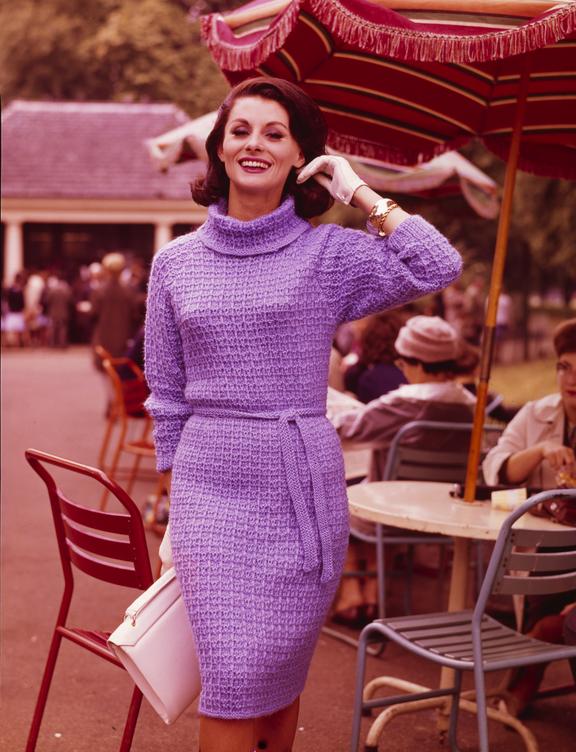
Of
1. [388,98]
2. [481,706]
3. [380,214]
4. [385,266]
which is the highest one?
[388,98]

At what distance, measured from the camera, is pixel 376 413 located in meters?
5.74

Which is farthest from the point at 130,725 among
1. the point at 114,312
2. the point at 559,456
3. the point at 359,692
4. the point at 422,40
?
the point at 114,312

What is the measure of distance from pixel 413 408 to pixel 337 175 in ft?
9.44

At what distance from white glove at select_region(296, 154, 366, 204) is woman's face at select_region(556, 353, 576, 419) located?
1.89m

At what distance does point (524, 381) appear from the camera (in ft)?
70.6

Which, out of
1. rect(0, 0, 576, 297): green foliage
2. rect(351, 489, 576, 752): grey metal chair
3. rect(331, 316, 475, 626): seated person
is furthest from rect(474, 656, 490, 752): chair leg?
rect(0, 0, 576, 297): green foliage

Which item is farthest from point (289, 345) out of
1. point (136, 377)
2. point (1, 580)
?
point (136, 377)

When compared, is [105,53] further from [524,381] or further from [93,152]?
[524,381]

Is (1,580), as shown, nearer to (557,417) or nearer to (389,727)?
(389,727)

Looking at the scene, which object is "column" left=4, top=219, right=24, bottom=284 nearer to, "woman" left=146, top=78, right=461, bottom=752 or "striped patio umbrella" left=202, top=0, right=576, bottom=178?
"striped patio umbrella" left=202, top=0, right=576, bottom=178

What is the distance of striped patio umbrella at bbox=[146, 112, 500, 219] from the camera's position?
8.39m

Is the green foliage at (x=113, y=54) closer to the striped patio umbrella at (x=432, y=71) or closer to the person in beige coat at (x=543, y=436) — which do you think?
the striped patio umbrella at (x=432, y=71)

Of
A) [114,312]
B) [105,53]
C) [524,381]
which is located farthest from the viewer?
[105,53]

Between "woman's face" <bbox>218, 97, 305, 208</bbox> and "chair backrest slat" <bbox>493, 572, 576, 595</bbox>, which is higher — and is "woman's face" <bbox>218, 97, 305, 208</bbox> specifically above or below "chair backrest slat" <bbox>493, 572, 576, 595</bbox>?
above
